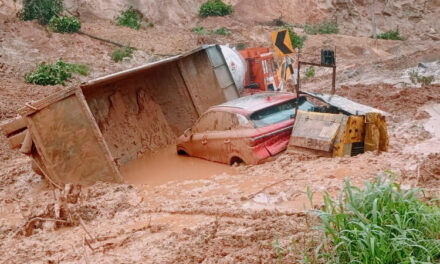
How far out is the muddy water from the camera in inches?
379

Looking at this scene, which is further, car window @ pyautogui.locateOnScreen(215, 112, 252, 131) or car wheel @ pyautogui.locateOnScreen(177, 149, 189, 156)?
car wheel @ pyautogui.locateOnScreen(177, 149, 189, 156)

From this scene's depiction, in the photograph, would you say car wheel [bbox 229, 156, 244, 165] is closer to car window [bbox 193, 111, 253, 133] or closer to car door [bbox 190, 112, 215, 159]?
car window [bbox 193, 111, 253, 133]

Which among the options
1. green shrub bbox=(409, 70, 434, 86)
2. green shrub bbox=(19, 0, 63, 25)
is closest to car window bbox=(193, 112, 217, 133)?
green shrub bbox=(409, 70, 434, 86)

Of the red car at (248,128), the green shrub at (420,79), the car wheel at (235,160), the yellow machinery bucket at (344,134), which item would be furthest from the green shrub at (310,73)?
the yellow machinery bucket at (344,134)

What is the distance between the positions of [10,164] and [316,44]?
18.4 m

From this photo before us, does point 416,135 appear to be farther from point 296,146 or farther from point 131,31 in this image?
point 131,31

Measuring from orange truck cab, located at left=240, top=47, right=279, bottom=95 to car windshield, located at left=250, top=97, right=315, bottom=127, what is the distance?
4168 millimetres

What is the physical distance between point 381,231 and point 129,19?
79.7 ft

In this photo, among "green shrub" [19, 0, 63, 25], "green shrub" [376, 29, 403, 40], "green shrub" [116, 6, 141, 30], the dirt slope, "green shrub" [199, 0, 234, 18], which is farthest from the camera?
"green shrub" [199, 0, 234, 18]

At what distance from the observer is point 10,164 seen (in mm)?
11977

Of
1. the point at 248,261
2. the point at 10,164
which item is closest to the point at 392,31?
the point at 10,164

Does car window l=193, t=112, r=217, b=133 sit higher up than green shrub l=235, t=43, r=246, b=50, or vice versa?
car window l=193, t=112, r=217, b=133

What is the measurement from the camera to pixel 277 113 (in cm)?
928

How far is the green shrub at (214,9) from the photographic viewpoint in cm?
2967
